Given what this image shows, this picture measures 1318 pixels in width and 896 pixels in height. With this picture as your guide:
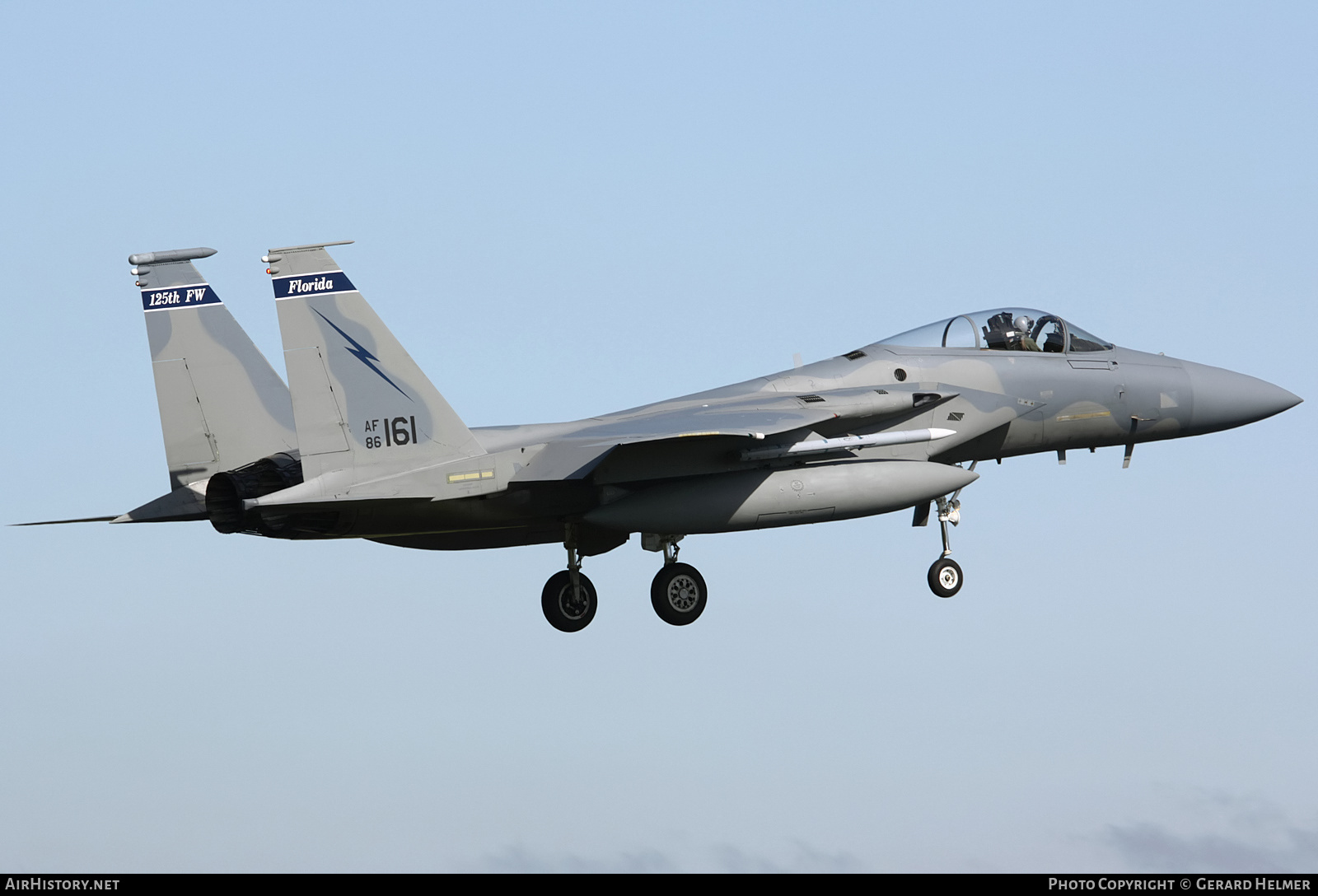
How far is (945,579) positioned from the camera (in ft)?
67.6

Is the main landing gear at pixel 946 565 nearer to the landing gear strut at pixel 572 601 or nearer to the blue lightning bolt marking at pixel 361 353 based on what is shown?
the landing gear strut at pixel 572 601

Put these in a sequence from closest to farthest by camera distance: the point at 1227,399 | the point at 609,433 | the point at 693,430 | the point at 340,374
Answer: the point at 340,374 → the point at 693,430 → the point at 609,433 → the point at 1227,399

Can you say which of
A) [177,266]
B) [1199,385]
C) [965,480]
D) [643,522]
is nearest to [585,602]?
[643,522]

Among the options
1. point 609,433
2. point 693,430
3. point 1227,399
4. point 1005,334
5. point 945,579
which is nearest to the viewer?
point 693,430

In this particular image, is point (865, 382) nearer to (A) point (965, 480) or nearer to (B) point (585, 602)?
(A) point (965, 480)

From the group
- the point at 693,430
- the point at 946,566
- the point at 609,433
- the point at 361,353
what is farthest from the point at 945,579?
the point at 361,353

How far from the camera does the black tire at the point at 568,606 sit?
20094 mm

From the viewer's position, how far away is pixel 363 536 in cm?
1797

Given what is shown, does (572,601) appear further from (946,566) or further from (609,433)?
(946,566)

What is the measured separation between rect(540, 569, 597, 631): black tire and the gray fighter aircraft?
0.02 meters

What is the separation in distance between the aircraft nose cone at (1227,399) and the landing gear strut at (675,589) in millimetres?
6802

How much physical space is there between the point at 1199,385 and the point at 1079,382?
1717mm

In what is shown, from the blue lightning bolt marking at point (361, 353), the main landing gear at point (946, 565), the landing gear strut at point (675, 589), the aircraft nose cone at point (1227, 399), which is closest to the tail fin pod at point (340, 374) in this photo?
the blue lightning bolt marking at point (361, 353)

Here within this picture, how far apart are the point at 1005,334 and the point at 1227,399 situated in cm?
304
